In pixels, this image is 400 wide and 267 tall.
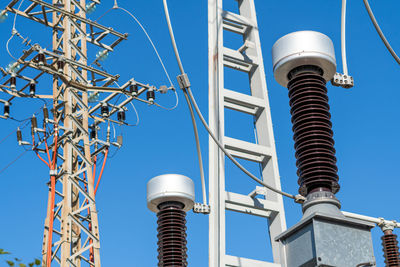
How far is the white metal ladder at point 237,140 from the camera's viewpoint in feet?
32.9

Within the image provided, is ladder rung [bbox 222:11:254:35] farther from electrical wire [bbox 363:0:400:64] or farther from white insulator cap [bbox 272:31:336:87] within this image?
white insulator cap [bbox 272:31:336:87]

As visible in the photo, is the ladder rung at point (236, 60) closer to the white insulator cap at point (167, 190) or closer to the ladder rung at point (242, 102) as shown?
the ladder rung at point (242, 102)

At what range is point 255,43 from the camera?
467 inches

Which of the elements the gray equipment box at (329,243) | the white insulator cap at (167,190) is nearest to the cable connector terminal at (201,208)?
the white insulator cap at (167,190)

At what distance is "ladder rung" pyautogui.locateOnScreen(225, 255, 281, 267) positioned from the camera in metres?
9.87

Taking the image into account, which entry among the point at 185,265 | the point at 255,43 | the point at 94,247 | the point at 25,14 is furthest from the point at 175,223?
the point at 25,14

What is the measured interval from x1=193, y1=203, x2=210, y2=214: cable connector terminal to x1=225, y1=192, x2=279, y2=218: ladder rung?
1247 mm

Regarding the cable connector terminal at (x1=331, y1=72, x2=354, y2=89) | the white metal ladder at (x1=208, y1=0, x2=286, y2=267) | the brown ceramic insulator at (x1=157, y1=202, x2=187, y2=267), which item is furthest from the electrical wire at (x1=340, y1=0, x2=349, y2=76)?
the white metal ladder at (x1=208, y1=0, x2=286, y2=267)

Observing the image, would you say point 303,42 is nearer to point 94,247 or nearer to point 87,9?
point 94,247

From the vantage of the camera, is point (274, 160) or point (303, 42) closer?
point (303, 42)

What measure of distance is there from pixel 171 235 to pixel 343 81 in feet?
8.85

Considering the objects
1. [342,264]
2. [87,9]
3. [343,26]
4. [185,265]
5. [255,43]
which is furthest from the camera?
[87,9]

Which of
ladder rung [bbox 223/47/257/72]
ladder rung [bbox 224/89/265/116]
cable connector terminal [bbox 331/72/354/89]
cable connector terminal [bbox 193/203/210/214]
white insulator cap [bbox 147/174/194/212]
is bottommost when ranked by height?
cable connector terminal [bbox 331/72/354/89]

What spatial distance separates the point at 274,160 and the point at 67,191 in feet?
21.4
